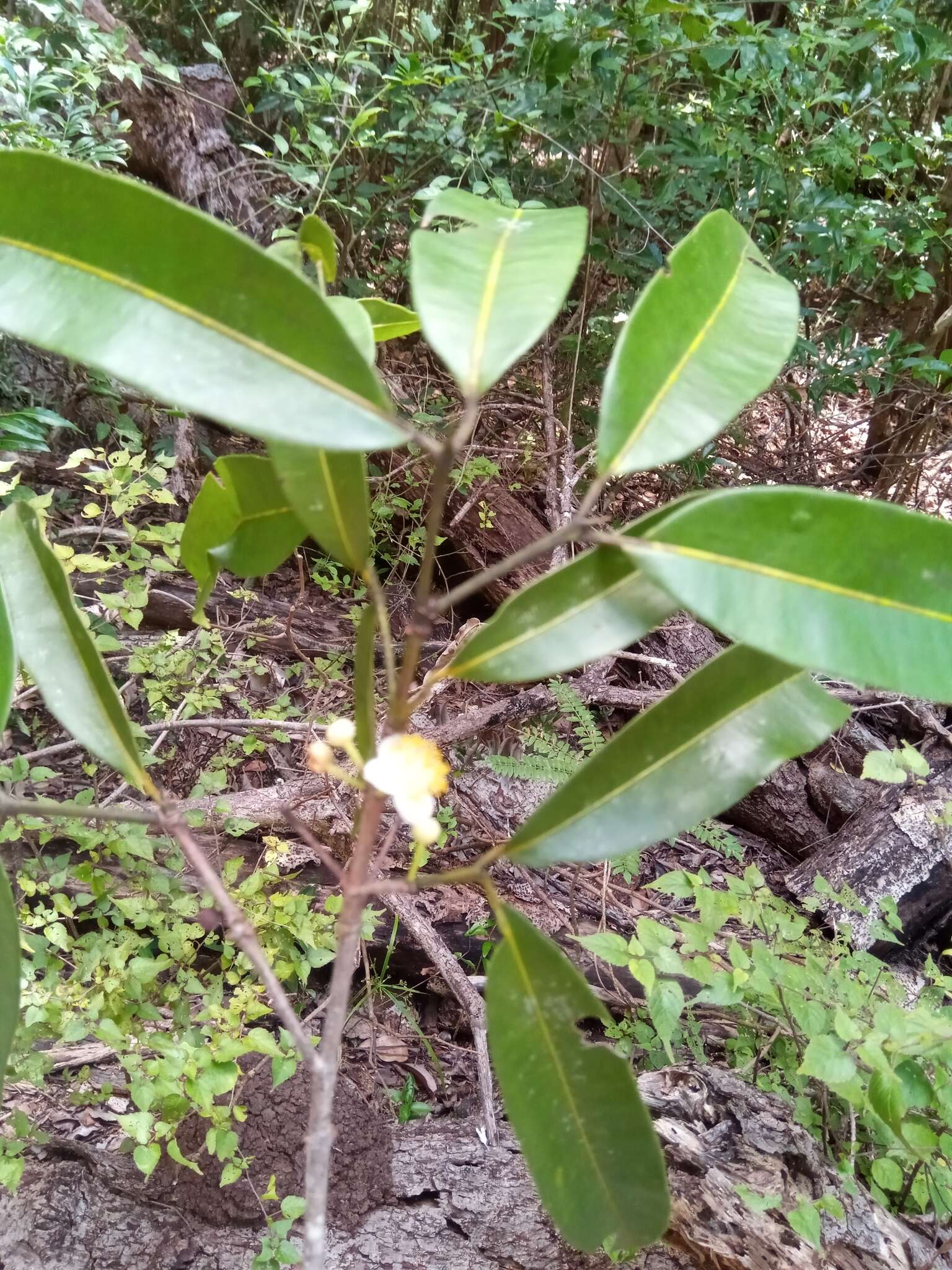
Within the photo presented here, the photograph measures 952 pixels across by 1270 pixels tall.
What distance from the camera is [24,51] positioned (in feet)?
4.59

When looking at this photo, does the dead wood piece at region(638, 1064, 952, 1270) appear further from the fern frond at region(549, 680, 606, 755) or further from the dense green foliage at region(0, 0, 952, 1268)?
the fern frond at region(549, 680, 606, 755)

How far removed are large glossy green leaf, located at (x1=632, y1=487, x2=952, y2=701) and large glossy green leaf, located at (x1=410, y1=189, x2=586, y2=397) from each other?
0.12 metres

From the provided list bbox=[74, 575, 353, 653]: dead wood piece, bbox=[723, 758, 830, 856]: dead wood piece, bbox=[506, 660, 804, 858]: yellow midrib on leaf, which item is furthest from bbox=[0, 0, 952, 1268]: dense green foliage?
bbox=[723, 758, 830, 856]: dead wood piece

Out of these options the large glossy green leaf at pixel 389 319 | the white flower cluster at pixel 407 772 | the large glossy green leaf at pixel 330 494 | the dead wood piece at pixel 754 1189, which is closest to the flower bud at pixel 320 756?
the white flower cluster at pixel 407 772

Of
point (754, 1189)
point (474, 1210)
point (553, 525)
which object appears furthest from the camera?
point (553, 525)

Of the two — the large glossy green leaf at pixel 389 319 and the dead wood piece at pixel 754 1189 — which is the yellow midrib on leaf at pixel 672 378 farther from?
the dead wood piece at pixel 754 1189

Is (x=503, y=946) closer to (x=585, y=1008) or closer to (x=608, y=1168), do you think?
(x=585, y=1008)

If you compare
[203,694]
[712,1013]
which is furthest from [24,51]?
[712,1013]

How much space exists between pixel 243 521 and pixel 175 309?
0.55ft

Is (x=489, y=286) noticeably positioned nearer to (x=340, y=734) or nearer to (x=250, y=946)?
(x=340, y=734)

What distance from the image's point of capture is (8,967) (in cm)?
47

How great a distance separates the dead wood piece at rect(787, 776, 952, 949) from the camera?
1.75 meters

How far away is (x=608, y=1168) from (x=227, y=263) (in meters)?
0.54

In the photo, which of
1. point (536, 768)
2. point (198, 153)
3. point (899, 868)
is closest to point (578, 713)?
point (536, 768)
